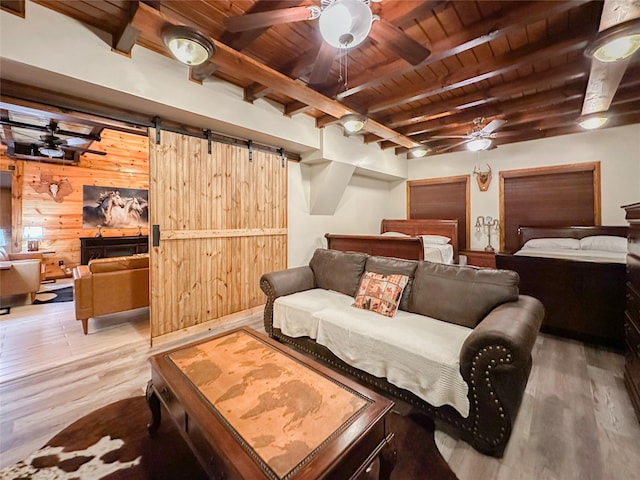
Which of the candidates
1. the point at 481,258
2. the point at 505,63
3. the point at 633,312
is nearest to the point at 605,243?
the point at 481,258

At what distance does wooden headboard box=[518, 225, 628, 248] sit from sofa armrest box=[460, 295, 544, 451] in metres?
3.88

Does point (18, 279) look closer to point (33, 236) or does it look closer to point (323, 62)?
point (33, 236)

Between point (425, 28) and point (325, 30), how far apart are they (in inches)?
Result: 48.2

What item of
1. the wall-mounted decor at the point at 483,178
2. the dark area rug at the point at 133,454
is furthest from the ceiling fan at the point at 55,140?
the wall-mounted decor at the point at 483,178

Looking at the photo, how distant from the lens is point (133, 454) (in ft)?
5.06

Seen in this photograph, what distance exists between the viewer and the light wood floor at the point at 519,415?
4.89 feet

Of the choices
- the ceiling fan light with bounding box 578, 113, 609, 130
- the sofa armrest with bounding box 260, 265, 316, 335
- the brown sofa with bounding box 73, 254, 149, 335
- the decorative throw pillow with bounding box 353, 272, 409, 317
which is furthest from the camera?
the ceiling fan light with bounding box 578, 113, 609, 130

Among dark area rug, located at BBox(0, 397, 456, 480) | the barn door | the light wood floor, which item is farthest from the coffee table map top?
the barn door

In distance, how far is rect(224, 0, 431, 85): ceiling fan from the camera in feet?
4.80

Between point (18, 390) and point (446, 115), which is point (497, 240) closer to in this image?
point (446, 115)

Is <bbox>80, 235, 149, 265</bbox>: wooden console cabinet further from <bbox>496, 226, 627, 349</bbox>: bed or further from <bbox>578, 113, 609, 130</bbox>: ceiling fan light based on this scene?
<bbox>578, 113, 609, 130</bbox>: ceiling fan light

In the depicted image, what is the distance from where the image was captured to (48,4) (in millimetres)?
1985

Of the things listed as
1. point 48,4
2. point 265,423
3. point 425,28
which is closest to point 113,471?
point 265,423

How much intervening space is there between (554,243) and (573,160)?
58.9 inches
